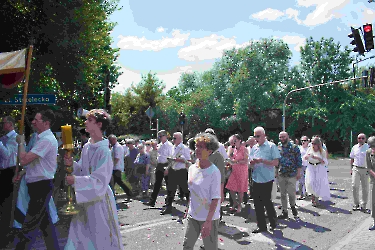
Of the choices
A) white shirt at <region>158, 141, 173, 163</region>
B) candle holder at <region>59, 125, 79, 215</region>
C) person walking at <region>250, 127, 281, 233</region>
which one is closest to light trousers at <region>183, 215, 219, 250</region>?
candle holder at <region>59, 125, 79, 215</region>

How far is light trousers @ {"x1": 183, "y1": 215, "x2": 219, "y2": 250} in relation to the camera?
4090 millimetres

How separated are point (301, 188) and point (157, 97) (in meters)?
38.7

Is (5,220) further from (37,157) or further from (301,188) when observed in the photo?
(301,188)

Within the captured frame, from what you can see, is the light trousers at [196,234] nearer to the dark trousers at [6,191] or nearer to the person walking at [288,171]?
the dark trousers at [6,191]

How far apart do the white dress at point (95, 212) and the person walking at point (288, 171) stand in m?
5.88

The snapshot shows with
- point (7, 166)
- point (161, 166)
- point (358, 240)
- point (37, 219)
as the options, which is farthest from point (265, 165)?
point (7, 166)

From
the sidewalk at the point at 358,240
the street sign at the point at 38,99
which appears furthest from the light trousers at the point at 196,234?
the street sign at the point at 38,99

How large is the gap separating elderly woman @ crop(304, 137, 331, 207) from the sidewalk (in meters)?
2.82

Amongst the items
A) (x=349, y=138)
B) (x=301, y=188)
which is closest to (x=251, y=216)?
(x=301, y=188)

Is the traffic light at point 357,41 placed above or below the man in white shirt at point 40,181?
above

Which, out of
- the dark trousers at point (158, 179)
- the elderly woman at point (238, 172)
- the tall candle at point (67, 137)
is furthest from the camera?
the dark trousers at point (158, 179)

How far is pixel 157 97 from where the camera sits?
4947 centimetres

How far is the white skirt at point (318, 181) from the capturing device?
1066 cm

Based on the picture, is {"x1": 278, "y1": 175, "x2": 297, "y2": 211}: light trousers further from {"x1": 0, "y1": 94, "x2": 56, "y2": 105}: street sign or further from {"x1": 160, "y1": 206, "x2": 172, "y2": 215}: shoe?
{"x1": 0, "y1": 94, "x2": 56, "y2": 105}: street sign
